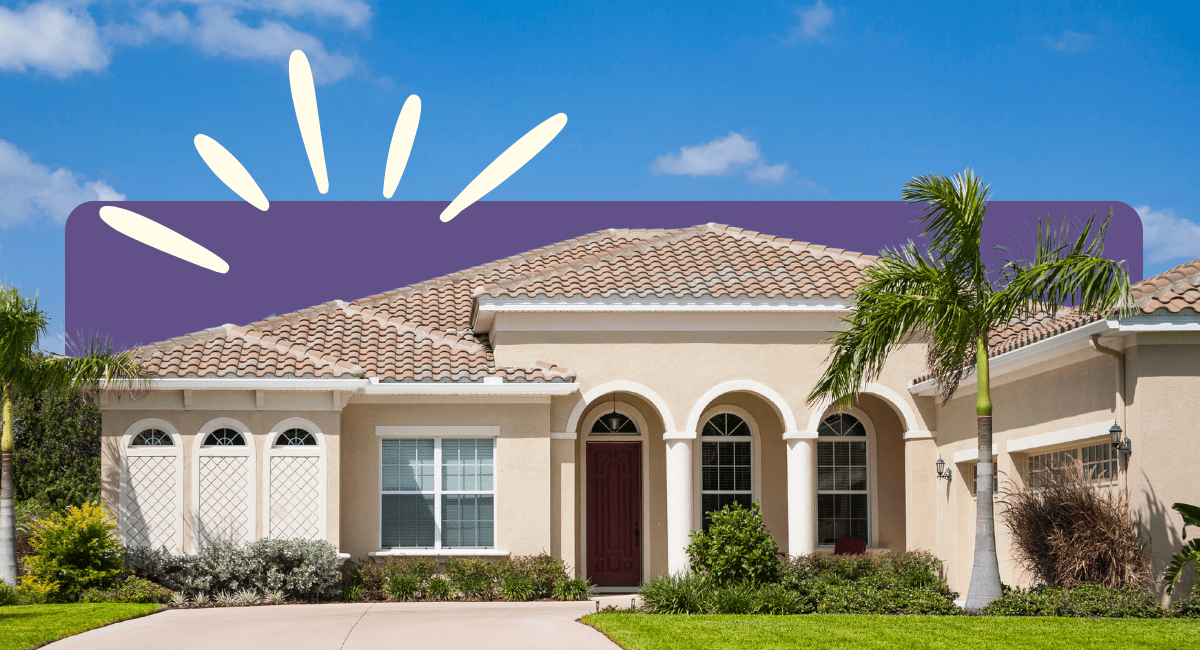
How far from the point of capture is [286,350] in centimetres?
1858

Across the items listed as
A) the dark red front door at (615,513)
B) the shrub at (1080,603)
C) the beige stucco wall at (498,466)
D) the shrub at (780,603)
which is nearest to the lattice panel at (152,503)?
the beige stucco wall at (498,466)

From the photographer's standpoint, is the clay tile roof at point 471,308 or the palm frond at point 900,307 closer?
the palm frond at point 900,307

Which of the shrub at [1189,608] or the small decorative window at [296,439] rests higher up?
the small decorative window at [296,439]

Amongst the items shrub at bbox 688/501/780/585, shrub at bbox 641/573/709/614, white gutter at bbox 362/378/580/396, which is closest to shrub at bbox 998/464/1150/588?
shrub at bbox 688/501/780/585

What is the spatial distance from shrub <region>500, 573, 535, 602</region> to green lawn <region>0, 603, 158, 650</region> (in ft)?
16.4

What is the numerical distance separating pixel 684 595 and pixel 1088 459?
5.57 m

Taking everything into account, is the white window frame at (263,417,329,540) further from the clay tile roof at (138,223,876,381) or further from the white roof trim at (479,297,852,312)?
the white roof trim at (479,297,852,312)

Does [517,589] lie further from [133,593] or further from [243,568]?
[133,593]

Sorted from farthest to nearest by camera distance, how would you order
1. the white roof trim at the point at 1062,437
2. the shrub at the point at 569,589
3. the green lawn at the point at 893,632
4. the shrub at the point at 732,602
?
the shrub at the point at 569,589 < the shrub at the point at 732,602 < the white roof trim at the point at 1062,437 < the green lawn at the point at 893,632

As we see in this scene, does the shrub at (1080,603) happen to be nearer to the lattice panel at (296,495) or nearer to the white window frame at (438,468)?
the white window frame at (438,468)

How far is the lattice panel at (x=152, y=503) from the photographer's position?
17.2 metres

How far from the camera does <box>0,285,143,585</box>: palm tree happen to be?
54.1ft

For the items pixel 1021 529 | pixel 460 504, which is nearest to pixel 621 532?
pixel 460 504

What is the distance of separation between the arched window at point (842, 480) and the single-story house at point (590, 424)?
1.6 inches
